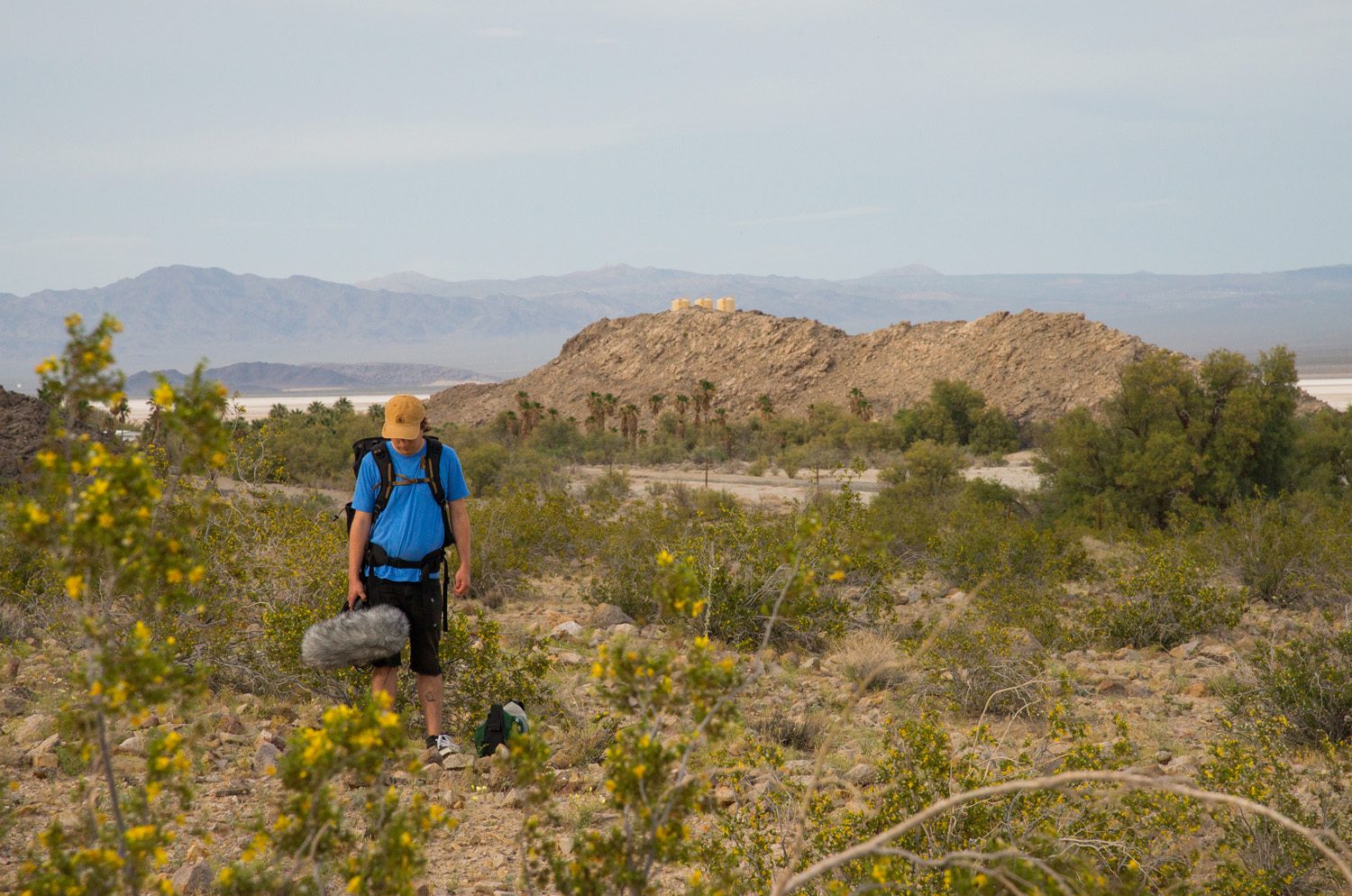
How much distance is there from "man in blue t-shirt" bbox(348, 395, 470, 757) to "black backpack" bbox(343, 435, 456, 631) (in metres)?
0.01

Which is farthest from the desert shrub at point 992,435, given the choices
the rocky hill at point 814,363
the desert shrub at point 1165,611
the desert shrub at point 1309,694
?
the desert shrub at point 1309,694

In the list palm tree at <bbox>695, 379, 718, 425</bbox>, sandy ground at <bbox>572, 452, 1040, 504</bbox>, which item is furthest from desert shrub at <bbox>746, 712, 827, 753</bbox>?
A: palm tree at <bbox>695, 379, 718, 425</bbox>

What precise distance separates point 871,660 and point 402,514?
3.91 meters

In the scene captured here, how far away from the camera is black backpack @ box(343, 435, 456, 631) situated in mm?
5043

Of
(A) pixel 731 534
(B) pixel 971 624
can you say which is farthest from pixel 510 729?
(B) pixel 971 624

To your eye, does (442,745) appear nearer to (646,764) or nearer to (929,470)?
(646,764)

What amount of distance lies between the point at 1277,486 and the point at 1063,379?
143 ft

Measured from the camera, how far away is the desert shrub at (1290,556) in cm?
957

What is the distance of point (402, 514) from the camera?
16.6 ft

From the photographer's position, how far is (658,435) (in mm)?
55344

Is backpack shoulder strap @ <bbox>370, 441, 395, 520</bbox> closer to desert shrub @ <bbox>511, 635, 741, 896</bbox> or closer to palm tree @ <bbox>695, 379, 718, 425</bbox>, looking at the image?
desert shrub @ <bbox>511, 635, 741, 896</bbox>

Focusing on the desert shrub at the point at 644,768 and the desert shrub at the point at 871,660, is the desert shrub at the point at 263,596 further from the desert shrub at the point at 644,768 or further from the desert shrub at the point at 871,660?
the desert shrub at the point at 644,768

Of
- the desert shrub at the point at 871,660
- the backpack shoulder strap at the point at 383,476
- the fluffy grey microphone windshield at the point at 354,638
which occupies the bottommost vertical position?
the desert shrub at the point at 871,660

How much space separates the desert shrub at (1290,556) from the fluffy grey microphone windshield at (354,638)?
28.0ft
